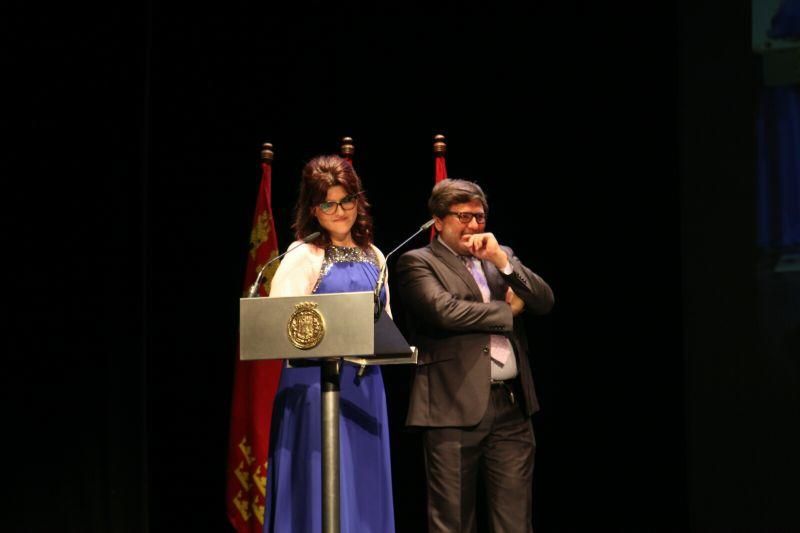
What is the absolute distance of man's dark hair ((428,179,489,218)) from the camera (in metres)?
3.27

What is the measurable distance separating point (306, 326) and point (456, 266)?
3.40 feet

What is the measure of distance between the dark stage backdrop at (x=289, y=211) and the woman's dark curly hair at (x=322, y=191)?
2.82ft

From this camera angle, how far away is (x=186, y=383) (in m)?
4.19

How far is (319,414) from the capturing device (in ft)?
9.47

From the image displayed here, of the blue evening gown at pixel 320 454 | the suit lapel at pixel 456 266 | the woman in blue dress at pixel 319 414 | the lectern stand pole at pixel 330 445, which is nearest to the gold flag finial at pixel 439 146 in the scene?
the suit lapel at pixel 456 266

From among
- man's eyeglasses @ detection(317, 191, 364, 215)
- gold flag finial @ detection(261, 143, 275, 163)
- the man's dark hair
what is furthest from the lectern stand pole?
gold flag finial @ detection(261, 143, 275, 163)

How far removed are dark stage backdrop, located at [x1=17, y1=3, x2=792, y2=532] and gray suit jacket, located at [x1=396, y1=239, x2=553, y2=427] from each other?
0.87 metres

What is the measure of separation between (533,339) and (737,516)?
1128 millimetres

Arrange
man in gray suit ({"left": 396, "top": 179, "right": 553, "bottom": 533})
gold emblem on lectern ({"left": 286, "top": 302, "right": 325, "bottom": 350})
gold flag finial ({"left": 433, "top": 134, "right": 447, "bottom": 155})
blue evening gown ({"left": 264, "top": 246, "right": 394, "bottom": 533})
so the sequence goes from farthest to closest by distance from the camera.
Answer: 1. gold flag finial ({"left": 433, "top": 134, "right": 447, "bottom": 155})
2. man in gray suit ({"left": 396, "top": 179, "right": 553, "bottom": 533})
3. blue evening gown ({"left": 264, "top": 246, "right": 394, "bottom": 533})
4. gold emblem on lectern ({"left": 286, "top": 302, "right": 325, "bottom": 350})

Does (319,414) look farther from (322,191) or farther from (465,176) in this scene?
(465,176)

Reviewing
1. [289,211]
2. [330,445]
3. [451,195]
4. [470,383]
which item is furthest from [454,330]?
[289,211]

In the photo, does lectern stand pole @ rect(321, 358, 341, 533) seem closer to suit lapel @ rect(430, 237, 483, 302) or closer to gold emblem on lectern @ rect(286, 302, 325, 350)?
gold emblem on lectern @ rect(286, 302, 325, 350)

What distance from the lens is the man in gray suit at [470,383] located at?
304cm

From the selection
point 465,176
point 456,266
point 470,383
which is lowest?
point 470,383
